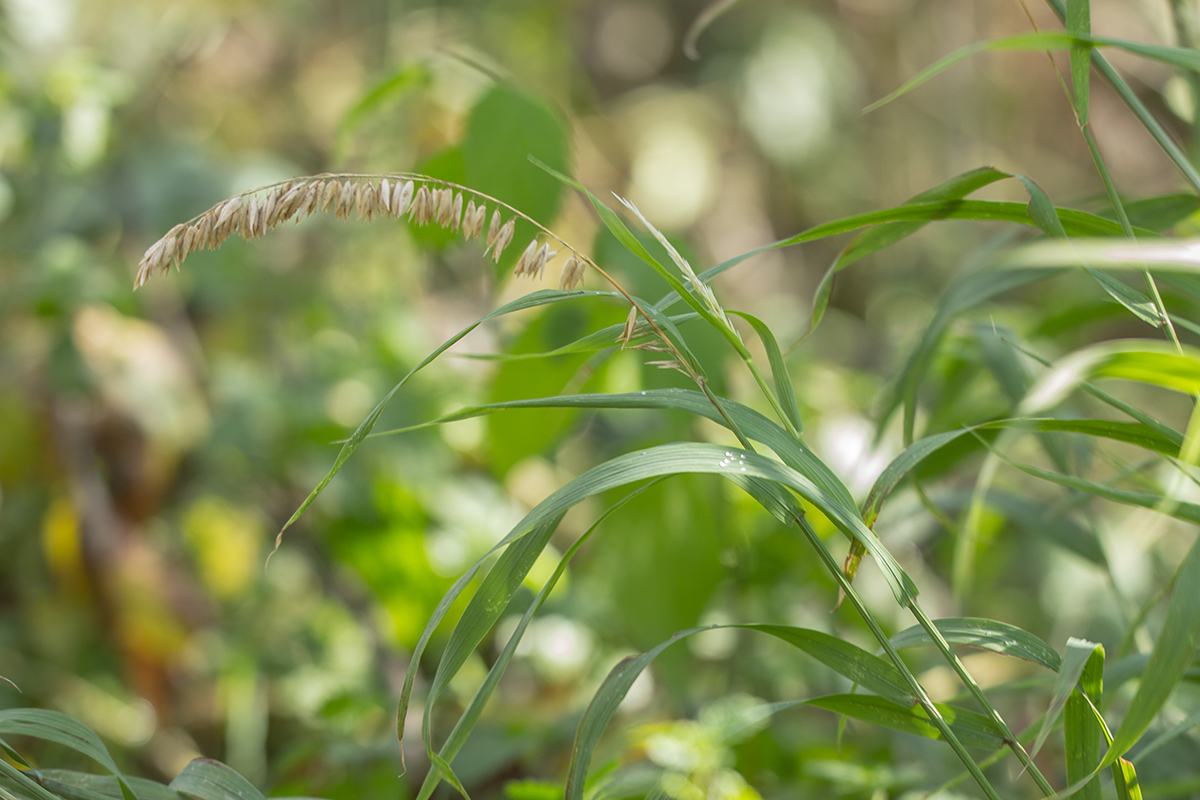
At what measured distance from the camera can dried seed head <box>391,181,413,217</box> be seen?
1.07ft

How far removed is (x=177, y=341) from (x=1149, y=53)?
45.4 inches

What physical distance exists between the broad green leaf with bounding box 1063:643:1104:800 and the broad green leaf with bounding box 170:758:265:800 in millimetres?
360

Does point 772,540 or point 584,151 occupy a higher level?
point 584,151

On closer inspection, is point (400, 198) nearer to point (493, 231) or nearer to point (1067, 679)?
point (493, 231)

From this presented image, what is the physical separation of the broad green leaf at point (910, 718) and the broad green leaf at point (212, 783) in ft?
0.85

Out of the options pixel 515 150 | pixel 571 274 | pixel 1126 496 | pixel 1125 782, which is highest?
pixel 515 150

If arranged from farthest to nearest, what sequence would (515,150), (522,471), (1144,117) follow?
(522,471)
(515,150)
(1144,117)

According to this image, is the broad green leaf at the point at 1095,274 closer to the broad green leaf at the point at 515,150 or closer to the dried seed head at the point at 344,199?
the dried seed head at the point at 344,199

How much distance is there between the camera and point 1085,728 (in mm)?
352

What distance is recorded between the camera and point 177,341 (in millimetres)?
1146

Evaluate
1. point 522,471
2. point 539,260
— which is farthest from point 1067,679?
point 522,471

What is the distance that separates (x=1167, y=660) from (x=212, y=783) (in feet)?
1.26

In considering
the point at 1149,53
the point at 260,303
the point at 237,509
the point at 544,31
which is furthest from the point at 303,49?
the point at 1149,53

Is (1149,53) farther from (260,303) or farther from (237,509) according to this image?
(260,303)
